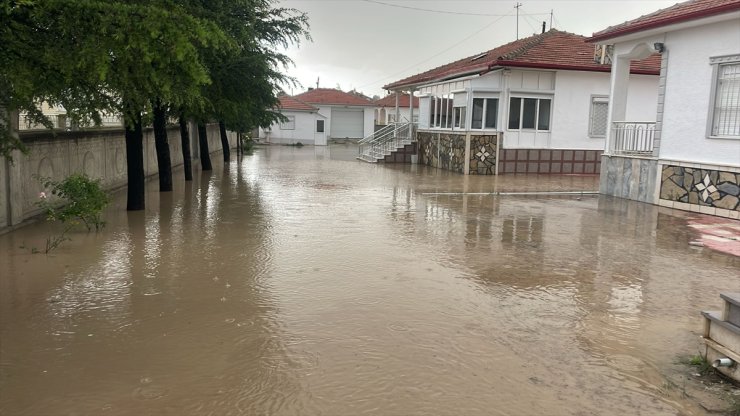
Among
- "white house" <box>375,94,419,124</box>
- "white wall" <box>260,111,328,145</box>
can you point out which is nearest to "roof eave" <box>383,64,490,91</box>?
"white wall" <box>260,111,328,145</box>

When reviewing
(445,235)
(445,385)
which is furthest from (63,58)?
(445,235)

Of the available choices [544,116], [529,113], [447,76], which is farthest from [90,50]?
[447,76]

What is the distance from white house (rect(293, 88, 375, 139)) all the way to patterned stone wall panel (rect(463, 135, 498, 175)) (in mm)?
33028

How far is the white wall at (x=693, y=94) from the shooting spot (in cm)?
1247

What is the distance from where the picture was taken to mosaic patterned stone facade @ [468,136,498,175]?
893 inches

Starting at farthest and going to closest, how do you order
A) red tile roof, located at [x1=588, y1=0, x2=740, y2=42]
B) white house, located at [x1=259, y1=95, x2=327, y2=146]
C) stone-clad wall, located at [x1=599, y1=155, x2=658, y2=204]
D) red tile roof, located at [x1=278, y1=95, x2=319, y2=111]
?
white house, located at [x1=259, y1=95, x2=327, y2=146]
red tile roof, located at [x1=278, y1=95, x2=319, y2=111]
stone-clad wall, located at [x1=599, y1=155, x2=658, y2=204]
red tile roof, located at [x1=588, y1=0, x2=740, y2=42]

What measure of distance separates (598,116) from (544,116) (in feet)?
7.71

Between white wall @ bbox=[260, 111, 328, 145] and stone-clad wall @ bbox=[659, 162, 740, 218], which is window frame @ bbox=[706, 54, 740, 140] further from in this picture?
white wall @ bbox=[260, 111, 328, 145]

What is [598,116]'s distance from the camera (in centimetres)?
2322

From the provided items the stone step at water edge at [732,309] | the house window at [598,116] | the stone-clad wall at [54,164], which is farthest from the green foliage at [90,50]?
the house window at [598,116]

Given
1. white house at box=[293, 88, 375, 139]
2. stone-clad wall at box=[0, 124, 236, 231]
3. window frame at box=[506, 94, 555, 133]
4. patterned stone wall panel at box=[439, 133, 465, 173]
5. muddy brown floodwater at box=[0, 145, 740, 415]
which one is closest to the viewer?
muddy brown floodwater at box=[0, 145, 740, 415]

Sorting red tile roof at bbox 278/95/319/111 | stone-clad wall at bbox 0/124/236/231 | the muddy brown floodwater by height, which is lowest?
the muddy brown floodwater

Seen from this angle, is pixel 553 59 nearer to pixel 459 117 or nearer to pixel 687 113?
pixel 459 117

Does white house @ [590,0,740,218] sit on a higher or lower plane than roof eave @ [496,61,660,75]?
lower
